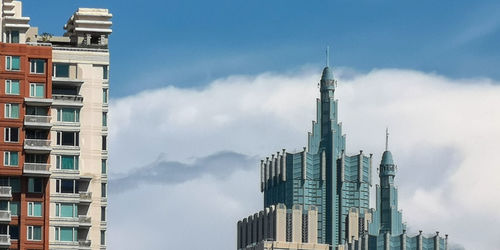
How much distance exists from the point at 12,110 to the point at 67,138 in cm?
818

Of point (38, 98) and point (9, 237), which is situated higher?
point (38, 98)

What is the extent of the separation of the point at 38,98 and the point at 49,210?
1075 centimetres

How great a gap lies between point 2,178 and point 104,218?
13.6 metres

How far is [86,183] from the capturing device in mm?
198125

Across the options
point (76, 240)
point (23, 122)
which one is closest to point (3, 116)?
point (23, 122)

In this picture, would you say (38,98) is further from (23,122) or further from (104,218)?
(104,218)

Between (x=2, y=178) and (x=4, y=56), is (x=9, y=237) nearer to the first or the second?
(x=2, y=178)

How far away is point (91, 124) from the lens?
199375mm

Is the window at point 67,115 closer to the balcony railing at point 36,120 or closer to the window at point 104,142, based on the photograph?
the window at point 104,142

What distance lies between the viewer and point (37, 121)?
7530 inches

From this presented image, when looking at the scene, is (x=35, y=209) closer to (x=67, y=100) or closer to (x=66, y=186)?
(x=66, y=186)

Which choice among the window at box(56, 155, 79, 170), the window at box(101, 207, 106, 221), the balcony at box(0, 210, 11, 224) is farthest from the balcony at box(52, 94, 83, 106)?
the balcony at box(0, 210, 11, 224)

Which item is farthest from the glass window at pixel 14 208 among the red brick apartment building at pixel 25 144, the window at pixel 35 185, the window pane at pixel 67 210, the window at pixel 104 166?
the window at pixel 104 166

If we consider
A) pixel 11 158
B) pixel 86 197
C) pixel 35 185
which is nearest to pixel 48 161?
pixel 35 185
